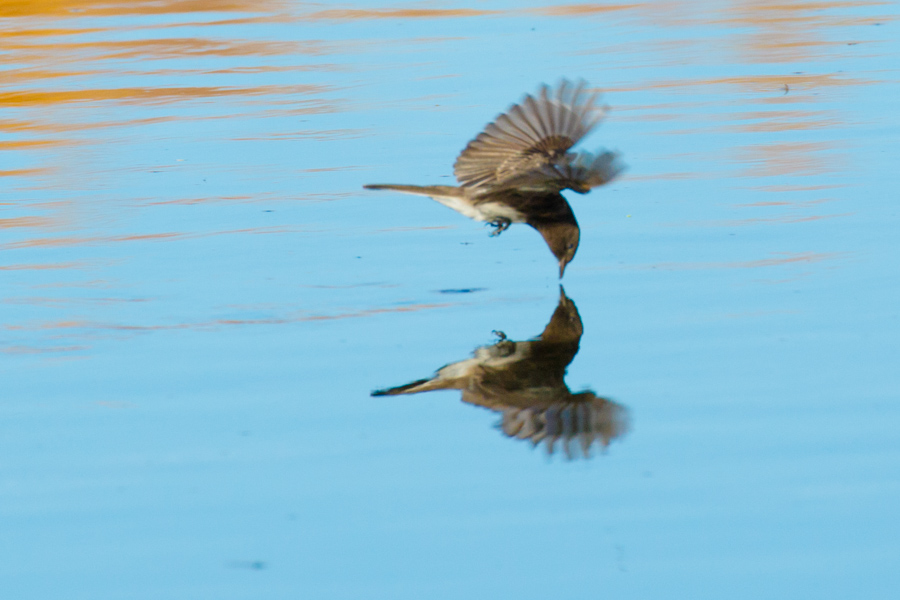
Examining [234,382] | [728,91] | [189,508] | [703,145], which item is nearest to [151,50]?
[728,91]

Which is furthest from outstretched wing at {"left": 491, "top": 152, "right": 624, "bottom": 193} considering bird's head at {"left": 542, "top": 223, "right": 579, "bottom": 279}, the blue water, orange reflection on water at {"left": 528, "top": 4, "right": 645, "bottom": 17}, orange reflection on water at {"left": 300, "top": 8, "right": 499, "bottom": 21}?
orange reflection on water at {"left": 528, "top": 4, "right": 645, "bottom": 17}

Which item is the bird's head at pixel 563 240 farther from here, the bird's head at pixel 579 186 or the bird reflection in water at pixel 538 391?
the bird reflection in water at pixel 538 391

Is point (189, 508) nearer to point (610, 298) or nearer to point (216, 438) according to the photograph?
point (216, 438)

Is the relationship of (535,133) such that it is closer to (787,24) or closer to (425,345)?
(425,345)

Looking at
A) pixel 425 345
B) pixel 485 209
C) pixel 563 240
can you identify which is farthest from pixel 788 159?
pixel 425 345

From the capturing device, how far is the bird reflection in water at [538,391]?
3.51 metres

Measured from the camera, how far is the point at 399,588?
8.93ft

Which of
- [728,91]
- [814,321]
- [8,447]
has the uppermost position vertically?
[728,91]

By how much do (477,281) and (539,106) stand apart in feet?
2.78

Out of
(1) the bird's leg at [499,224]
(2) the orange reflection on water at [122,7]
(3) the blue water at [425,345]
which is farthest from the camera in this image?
(2) the orange reflection on water at [122,7]

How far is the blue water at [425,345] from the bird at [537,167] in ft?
0.83

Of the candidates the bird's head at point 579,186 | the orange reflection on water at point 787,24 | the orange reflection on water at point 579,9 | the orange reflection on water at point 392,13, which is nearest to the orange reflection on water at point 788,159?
the bird's head at point 579,186

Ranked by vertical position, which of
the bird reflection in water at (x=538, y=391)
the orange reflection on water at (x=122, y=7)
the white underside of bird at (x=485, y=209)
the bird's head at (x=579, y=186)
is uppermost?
the orange reflection on water at (x=122, y=7)

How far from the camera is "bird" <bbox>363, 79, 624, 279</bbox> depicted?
→ 14.6 ft
